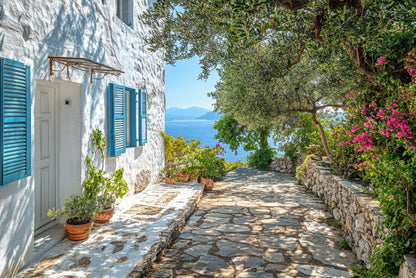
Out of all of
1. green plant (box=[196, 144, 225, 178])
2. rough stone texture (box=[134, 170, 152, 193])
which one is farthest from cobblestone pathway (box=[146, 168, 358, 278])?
rough stone texture (box=[134, 170, 152, 193])

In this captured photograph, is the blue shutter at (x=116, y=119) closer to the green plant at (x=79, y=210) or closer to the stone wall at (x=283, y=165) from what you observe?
the green plant at (x=79, y=210)

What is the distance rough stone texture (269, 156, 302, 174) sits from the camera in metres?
12.0

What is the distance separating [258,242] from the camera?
14.8 feet

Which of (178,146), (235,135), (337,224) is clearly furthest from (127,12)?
(235,135)

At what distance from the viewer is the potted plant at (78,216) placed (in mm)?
3904

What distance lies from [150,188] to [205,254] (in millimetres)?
3586

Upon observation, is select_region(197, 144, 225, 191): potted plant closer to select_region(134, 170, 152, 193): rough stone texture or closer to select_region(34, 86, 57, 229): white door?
select_region(134, 170, 152, 193): rough stone texture

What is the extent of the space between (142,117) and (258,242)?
393 centimetres

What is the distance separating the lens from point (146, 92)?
7.25m

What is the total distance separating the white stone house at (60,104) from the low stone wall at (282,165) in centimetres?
662

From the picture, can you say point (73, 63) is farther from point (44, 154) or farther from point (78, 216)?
point (78, 216)

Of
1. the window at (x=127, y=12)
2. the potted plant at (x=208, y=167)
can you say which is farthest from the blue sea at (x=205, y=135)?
the window at (x=127, y=12)

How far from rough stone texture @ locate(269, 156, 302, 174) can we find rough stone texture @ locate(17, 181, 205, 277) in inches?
289

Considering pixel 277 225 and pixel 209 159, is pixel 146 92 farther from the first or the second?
pixel 277 225
